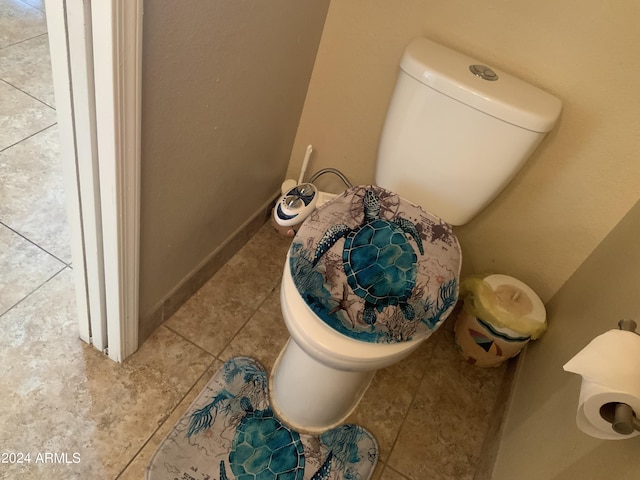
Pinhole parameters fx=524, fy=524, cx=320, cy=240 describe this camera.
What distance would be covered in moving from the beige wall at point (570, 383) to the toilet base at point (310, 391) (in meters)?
0.39

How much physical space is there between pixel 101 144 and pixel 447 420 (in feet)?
3.71

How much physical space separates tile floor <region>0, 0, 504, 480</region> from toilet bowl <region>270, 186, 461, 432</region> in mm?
189

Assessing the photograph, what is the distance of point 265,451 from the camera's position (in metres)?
1.26

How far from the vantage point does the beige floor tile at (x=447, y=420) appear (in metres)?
1.35

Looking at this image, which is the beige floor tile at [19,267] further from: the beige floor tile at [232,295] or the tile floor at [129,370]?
the beige floor tile at [232,295]

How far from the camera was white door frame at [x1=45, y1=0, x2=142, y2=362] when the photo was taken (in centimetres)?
77

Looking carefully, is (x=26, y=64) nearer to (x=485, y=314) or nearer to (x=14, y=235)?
(x=14, y=235)

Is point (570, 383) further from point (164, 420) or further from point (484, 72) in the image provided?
point (164, 420)

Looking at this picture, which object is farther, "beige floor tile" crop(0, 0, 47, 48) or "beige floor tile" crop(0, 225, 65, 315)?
"beige floor tile" crop(0, 0, 47, 48)

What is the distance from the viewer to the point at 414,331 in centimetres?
112

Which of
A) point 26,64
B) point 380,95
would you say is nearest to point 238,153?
point 380,95

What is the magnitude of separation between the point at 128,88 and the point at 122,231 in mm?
309

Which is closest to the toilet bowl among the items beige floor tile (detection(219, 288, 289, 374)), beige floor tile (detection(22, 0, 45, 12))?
beige floor tile (detection(219, 288, 289, 374))

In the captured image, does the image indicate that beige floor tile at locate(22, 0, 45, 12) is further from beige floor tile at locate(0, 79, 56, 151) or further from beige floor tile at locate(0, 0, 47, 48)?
beige floor tile at locate(0, 79, 56, 151)
